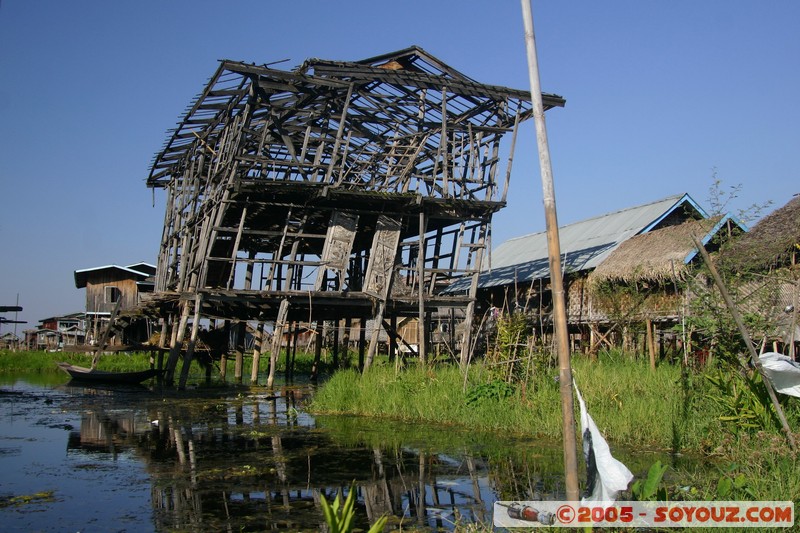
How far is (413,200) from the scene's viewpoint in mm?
19688

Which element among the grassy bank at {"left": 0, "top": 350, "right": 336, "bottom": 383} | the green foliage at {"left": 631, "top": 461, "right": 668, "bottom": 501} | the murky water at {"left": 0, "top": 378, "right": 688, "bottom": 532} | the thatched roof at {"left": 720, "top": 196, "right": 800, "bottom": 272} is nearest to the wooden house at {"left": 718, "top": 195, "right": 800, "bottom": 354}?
the thatched roof at {"left": 720, "top": 196, "right": 800, "bottom": 272}

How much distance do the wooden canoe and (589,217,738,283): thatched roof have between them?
13837mm

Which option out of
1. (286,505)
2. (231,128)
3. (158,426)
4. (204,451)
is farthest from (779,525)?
(231,128)

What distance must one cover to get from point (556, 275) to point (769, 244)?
36.5 ft

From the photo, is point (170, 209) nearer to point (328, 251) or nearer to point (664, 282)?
point (328, 251)

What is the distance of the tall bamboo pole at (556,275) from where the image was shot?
207 inches

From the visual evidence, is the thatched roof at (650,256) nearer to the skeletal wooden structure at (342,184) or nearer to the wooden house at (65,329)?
the skeletal wooden structure at (342,184)

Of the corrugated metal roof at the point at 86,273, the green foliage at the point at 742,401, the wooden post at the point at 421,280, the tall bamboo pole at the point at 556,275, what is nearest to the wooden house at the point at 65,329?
the corrugated metal roof at the point at 86,273

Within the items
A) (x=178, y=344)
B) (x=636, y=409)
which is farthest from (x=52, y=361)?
(x=636, y=409)

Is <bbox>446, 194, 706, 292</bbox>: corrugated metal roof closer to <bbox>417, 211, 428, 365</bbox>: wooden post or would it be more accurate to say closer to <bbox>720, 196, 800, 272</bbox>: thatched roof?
<bbox>417, 211, 428, 365</bbox>: wooden post

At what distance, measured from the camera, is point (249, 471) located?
8.56 metres

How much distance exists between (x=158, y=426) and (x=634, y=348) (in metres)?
10.6

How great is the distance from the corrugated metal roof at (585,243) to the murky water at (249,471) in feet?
29.6

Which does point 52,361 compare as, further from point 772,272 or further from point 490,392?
point 772,272
